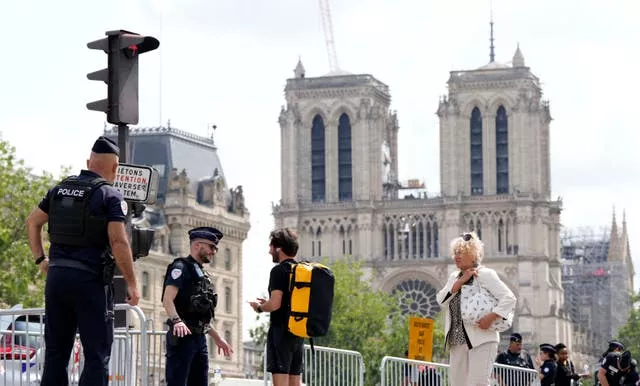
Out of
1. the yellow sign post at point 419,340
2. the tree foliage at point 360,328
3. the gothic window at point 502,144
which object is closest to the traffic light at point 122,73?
the yellow sign post at point 419,340

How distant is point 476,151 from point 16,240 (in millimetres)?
87589

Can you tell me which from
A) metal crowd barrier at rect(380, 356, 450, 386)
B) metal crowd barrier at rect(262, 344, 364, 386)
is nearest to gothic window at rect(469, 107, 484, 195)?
metal crowd barrier at rect(380, 356, 450, 386)

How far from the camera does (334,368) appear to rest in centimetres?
2297

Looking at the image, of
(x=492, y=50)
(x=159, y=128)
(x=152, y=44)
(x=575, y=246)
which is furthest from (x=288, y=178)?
(x=152, y=44)

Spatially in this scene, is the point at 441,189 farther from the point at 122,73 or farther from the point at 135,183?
the point at 122,73

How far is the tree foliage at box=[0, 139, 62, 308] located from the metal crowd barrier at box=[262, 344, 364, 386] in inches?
1335

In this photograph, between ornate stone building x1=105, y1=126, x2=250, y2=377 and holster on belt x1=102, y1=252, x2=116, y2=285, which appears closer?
holster on belt x1=102, y1=252, x2=116, y2=285

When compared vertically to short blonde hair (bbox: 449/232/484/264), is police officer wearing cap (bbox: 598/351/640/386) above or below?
below

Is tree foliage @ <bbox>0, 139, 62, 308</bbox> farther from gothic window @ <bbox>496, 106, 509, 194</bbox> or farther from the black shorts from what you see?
gothic window @ <bbox>496, 106, 509, 194</bbox>

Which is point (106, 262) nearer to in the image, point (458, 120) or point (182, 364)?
point (182, 364)

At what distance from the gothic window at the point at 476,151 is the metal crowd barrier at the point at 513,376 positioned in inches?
4644

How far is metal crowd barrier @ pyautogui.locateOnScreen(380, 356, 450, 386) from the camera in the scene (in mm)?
23781

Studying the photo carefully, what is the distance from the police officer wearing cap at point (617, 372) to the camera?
25.4 m

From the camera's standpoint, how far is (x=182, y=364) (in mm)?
17344
